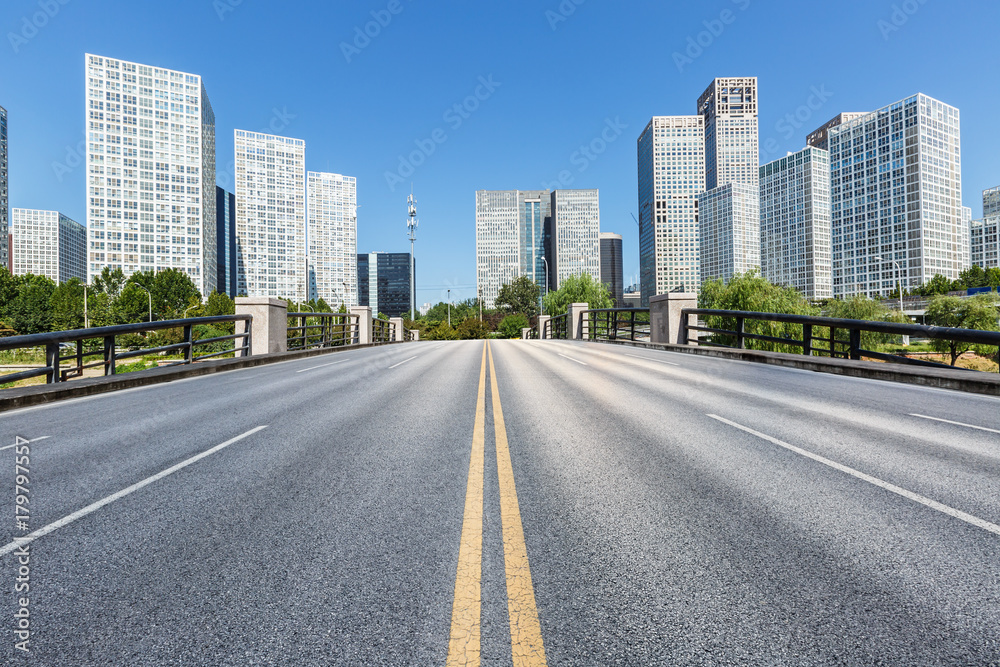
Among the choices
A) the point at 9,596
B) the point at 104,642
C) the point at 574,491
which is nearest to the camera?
the point at 104,642

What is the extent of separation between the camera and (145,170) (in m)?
137

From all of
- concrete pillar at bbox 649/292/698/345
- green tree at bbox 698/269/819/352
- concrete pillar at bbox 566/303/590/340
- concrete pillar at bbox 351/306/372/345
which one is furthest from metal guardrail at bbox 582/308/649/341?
green tree at bbox 698/269/819/352

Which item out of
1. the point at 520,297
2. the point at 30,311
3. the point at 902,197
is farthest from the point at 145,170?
the point at 902,197

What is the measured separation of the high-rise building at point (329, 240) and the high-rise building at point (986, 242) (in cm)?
22405

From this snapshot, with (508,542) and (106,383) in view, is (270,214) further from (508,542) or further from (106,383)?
(508,542)

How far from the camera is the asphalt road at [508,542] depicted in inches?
80.7

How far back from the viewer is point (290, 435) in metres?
5.60

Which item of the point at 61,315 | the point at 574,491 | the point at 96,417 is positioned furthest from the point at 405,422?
the point at 61,315

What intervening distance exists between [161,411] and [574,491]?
642 centimetres

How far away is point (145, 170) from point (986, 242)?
269 metres

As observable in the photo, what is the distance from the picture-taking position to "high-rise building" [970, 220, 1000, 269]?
548 feet

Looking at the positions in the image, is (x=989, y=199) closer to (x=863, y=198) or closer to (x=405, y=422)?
(x=863, y=198)

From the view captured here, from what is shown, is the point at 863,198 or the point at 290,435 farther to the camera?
the point at 863,198

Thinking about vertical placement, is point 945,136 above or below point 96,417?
above
